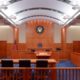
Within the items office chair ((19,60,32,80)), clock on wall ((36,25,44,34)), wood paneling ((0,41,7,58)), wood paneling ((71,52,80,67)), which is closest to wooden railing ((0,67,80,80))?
office chair ((19,60,32,80))

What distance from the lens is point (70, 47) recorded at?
27.0 metres

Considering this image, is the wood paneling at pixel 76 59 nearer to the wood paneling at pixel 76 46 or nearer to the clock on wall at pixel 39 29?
the wood paneling at pixel 76 46

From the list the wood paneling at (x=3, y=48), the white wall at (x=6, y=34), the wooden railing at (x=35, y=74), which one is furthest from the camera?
the white wall at (x=6, y=34)

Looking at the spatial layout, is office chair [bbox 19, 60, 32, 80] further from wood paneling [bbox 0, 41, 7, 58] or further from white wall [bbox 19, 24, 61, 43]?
white wall [bbox 19, 24, 61, 43]

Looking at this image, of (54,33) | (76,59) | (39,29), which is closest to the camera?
(76,59)

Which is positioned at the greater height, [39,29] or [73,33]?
[39,29]

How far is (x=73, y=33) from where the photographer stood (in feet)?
89.5

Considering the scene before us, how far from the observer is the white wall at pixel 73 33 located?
27.3 metres

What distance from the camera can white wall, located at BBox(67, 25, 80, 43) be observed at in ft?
89.5

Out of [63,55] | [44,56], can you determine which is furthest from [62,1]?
[63,55]

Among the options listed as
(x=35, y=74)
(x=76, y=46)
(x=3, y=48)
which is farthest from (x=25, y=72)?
(x=76, y=46)

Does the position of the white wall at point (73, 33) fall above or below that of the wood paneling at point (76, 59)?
above

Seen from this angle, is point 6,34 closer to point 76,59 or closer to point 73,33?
point 73,33

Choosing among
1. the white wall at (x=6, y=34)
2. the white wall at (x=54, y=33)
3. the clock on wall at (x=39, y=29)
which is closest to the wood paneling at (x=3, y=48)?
the white wall at (x=6, y=34)
